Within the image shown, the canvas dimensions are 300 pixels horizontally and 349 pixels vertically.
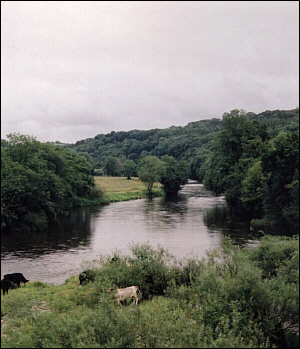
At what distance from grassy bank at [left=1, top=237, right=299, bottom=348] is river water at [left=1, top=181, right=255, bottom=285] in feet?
10.9

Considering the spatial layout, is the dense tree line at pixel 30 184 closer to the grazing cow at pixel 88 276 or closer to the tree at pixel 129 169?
the grazing cow at pixel 88 276

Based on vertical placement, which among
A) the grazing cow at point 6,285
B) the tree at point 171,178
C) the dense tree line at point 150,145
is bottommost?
the grazing cow at point 6,285

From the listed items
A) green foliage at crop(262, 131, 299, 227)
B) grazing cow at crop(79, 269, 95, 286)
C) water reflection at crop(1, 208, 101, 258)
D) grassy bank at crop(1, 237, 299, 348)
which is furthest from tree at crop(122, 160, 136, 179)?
grassy bank at crop(1, 237, 299, 348)

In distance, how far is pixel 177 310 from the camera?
355 inches

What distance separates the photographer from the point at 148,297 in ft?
43.4

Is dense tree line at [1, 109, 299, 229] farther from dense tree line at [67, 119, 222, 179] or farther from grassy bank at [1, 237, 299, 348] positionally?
dense tree line at [67, 119, 222, 179]

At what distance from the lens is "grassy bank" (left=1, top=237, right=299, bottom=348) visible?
7.78 metres

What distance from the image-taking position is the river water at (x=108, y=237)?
2248 centimetres

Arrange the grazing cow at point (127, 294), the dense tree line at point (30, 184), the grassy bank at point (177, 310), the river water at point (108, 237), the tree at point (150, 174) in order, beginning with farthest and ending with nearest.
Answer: the tree at point (150, 174)
the dense tree line at point (30, 184)
the river water at point (108, 237)
the grazing cow at point (127, 294)
the grassy bank at point (177, 310)

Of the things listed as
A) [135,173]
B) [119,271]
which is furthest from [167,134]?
[119,271]

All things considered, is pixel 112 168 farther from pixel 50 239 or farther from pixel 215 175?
pixel 50 239

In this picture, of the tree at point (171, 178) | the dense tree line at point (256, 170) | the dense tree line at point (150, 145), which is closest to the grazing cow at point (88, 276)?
the dense tree line at point (256, 170)

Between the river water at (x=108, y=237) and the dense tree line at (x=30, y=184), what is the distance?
1726 millimetres

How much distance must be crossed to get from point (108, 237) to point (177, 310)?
21.6 m
